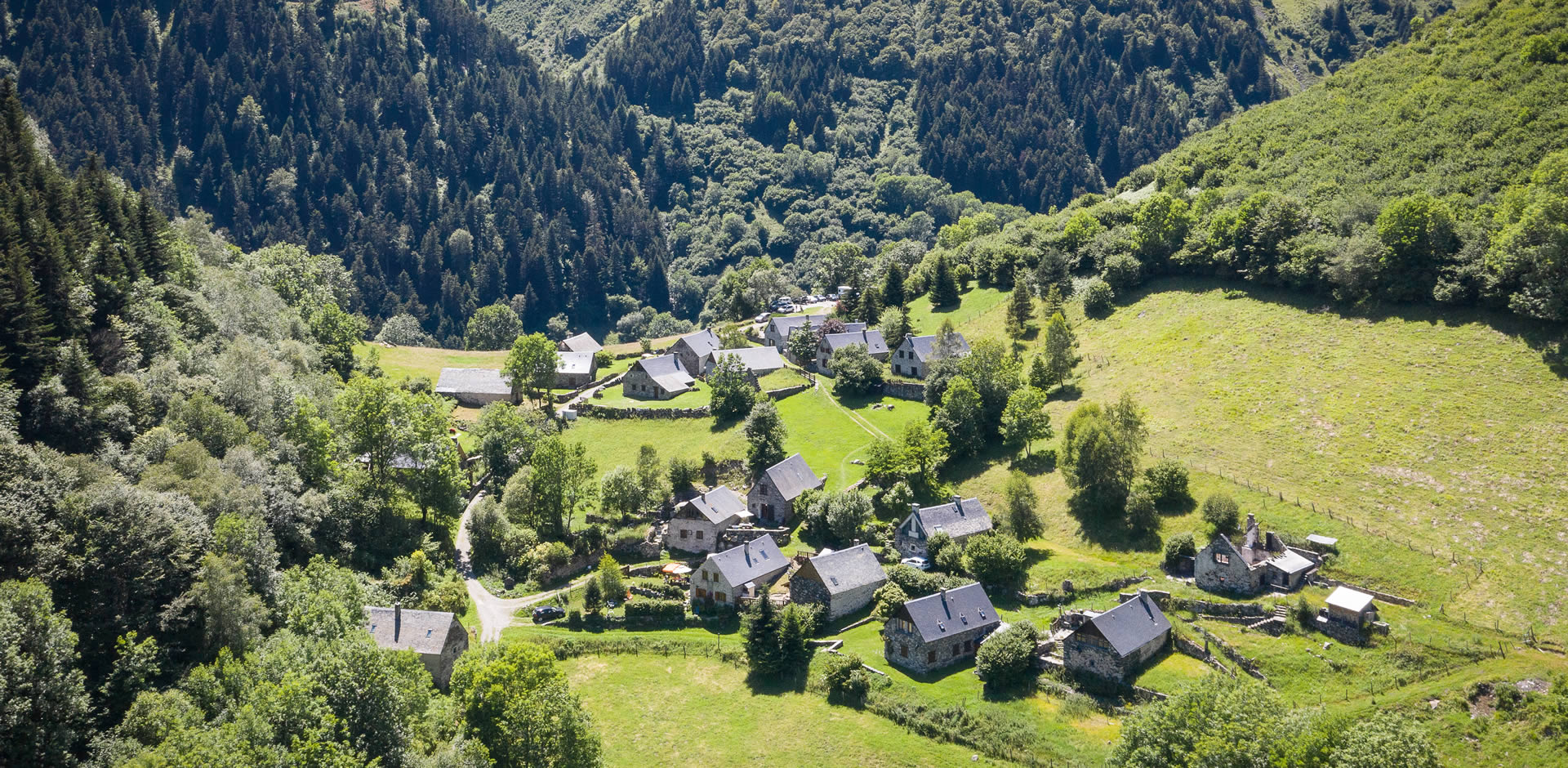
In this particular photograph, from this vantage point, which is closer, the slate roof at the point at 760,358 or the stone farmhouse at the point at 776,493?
the stone farmhouse at the point at 776,493

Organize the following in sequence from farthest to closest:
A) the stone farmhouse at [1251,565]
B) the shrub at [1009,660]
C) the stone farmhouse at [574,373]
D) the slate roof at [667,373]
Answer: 1. the stone farmhouse at [574,373]
2. the slate roof at [667,373]
3. the stone farmhouse at [1251,565]
4. the shrub at [1009,660]

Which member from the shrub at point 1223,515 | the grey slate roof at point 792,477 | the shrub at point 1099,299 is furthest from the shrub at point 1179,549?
the shrub at point 1099,299

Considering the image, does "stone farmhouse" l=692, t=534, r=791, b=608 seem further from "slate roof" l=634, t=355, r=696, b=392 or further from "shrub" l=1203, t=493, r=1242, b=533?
"slate roof" l=634, t=355, r=696, b=392

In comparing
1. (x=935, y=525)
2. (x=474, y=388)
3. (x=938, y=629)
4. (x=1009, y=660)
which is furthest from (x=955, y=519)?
(x=474, y=388)

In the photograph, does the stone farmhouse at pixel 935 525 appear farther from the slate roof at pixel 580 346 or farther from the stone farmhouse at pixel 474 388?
the slate roof at pixel 580 346

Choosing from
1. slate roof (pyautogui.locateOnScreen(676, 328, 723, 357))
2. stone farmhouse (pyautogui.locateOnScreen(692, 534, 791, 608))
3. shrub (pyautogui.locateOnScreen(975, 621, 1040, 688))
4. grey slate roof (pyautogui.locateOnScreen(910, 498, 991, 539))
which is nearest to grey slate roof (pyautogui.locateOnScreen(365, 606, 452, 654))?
stone farmhouse (pyautogui.locateOnScreen(692, 534, 791, 608))

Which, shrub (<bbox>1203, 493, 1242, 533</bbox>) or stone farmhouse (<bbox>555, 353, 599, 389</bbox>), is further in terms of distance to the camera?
stone farmhouse (<bbox>555, 353, 599, 389</bbox>)

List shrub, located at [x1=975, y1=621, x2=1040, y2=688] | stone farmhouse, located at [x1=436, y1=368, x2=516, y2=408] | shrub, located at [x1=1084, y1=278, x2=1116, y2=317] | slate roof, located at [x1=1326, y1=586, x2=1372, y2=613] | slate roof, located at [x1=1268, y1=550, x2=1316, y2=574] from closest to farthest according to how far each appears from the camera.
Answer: slate roof, located at [x1=1326, y1=586, x2=1372, y2=613] → shrub, located at [x1=975, y1=621, x2=1040, y2=688] → slate roof, located at [x1=1268, y1=550, x2=1316, y2=574] → shrub, located at [x1=1084, y1=278, x2=1116, y2=317] → stone farmhouse, located at [x1=436, y1=368, x2=516, y2=408]

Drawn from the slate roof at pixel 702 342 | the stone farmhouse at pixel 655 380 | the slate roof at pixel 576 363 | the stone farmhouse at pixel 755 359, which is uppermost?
the stone farmhouse at pixel 755 359
